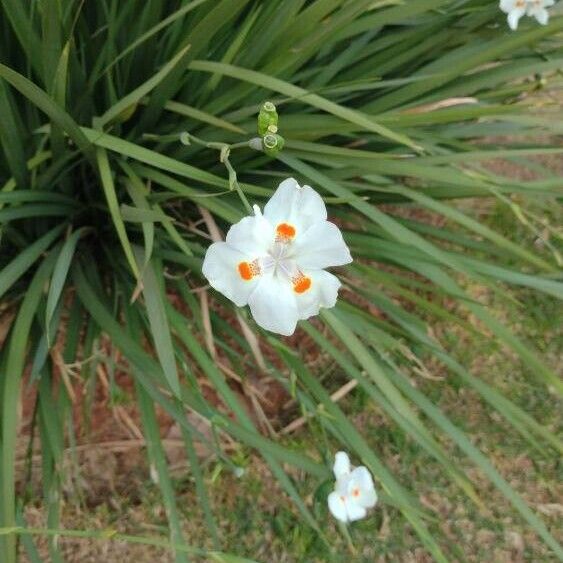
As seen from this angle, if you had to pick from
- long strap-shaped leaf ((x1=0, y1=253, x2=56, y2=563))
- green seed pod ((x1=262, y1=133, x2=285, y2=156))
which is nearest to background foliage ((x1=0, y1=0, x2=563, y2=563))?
long strap-shaped leaf ((x1=0, y1=253, x2=56, y2=563))

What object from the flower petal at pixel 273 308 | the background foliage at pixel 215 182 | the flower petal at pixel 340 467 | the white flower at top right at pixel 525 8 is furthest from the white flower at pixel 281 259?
the white flower at top right at pixel 525 8

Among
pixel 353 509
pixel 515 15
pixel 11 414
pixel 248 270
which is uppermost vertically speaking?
pixel 515 15

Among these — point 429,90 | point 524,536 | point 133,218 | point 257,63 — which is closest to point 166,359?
point 133,218

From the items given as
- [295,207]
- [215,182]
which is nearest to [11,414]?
[215,182]

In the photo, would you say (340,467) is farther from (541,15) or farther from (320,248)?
(541,15)

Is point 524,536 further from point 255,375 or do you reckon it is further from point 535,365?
point 255,375

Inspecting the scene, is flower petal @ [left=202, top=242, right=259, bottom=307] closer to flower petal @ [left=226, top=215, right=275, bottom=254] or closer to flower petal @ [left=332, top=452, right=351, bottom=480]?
flower petal @ [left=226, top=215, right=275, bottom=254]
